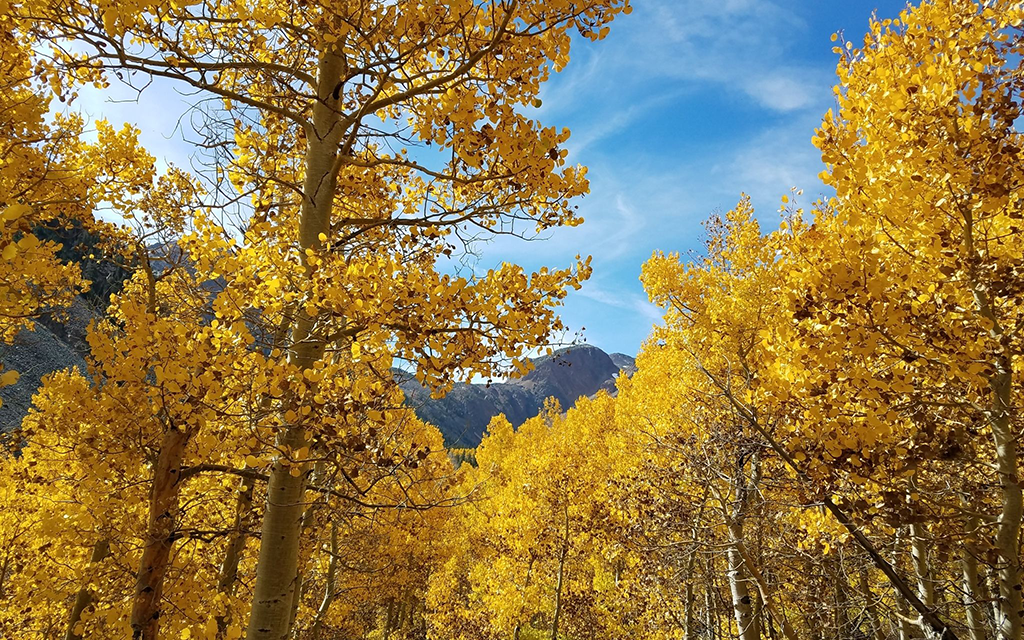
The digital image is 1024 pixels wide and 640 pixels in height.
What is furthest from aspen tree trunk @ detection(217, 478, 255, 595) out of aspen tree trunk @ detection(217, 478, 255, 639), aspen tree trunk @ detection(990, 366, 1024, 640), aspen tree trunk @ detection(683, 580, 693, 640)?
aspen tree trunk @ detection(683, 580, 693, 640)

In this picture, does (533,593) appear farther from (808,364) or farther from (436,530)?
(808,364)

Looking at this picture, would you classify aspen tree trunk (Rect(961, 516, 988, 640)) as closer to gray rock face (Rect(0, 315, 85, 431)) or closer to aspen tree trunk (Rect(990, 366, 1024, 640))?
aspen tree trunk (Rect(990, 366, 1024, 640))

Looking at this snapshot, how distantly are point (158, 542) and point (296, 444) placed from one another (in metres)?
2.25

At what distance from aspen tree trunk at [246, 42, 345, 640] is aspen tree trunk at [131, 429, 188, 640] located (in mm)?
1573

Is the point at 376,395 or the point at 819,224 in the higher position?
the point at 819,224

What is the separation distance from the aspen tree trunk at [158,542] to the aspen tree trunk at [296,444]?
1.57 meters

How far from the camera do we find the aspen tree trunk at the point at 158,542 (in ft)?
13.7

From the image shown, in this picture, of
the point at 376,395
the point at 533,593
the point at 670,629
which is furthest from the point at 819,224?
the point at 533,593

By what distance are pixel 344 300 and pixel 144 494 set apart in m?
4.11

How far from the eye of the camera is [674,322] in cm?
1087

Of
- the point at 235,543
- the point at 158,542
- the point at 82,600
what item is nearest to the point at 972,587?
the point at 158,542

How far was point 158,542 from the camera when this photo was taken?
4.27 m

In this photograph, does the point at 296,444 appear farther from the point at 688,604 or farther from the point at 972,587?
the point at 688,604

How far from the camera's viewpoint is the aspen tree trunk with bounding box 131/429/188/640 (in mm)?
4164
